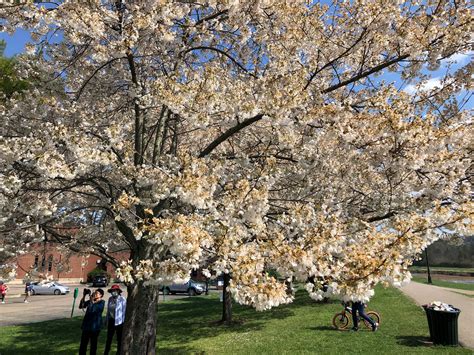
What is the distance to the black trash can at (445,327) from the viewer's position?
9.46 m

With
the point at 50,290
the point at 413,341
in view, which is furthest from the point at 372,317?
the point at 50,290

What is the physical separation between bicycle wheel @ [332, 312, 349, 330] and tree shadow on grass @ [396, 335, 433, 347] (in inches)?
74.2

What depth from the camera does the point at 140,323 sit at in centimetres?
810

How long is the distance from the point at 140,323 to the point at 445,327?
24.4 feet

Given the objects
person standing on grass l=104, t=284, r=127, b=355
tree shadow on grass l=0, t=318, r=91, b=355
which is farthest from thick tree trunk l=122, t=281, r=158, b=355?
tree shadow on grass l=0, t=318, r=91, b=355

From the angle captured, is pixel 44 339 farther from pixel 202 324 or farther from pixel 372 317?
pixel 372 317

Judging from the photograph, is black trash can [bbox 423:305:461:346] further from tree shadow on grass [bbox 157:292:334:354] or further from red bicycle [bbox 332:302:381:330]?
tree shadow on grass [bbox 157:292:334:354]

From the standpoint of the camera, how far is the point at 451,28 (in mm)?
5914

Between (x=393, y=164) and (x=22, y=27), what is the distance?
6993 mm

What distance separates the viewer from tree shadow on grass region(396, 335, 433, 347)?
9.73m

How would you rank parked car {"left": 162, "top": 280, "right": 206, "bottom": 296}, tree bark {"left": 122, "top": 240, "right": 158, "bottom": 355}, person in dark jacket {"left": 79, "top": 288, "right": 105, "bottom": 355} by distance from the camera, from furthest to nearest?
parked car {"left": 162, "top": 280, "right": 206, "bottom": 296}, person in dark jacket {"left": 79, "top": 288, "right": 105, "bottom": 355}, tree bark {"left": 122, "top": 240, "right": 158, "bottom": 355}

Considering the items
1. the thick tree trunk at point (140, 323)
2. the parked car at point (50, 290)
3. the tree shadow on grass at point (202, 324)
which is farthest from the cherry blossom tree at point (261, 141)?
the parked car at point (50, 290)

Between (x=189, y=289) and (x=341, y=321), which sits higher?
(x=189, y=289)

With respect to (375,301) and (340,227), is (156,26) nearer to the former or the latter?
(340,227)
